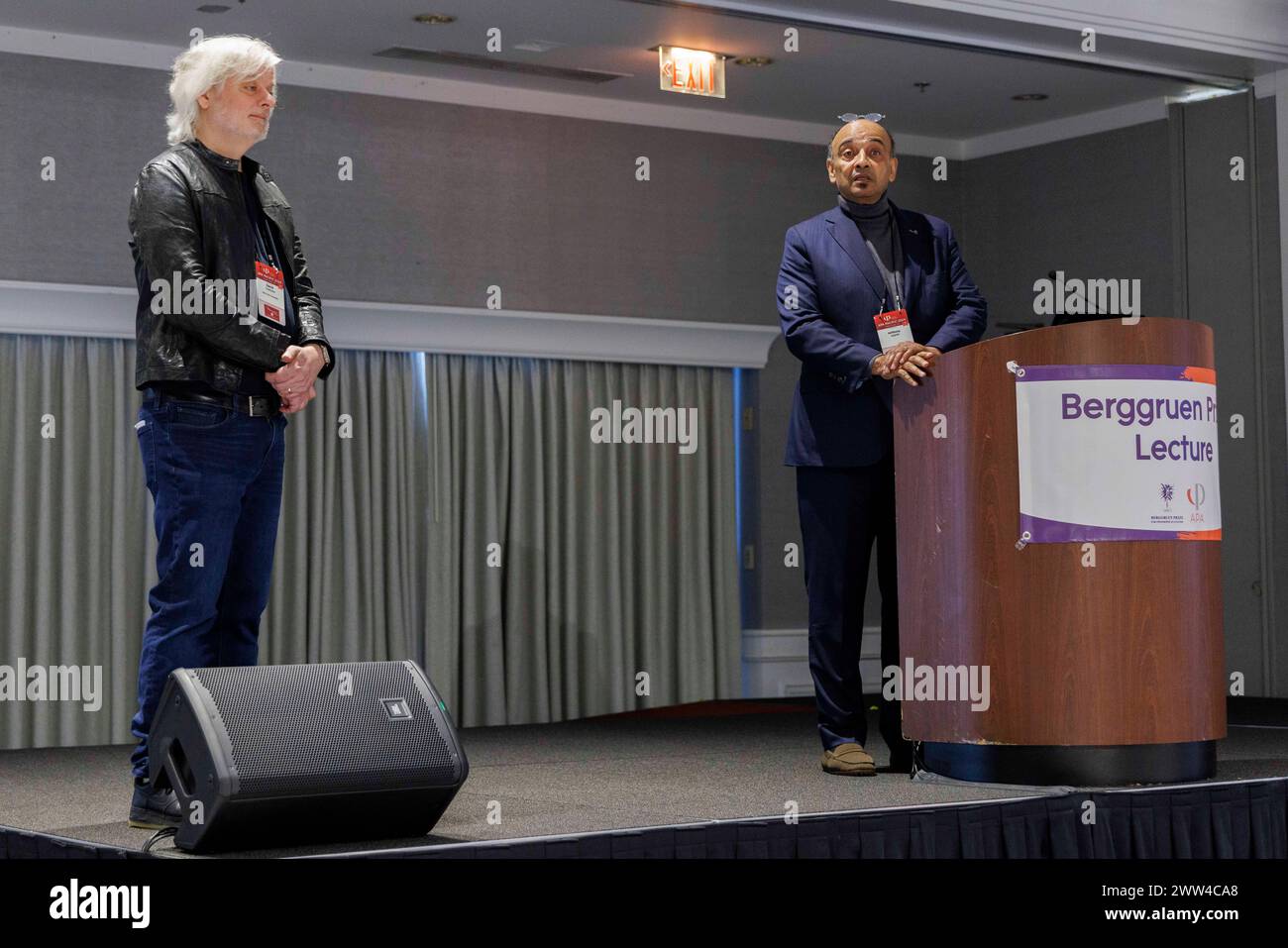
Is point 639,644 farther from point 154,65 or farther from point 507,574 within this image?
point 154,65

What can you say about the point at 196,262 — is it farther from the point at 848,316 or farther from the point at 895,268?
the point at 895,268

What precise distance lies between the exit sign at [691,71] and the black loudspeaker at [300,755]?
3494 millimetres

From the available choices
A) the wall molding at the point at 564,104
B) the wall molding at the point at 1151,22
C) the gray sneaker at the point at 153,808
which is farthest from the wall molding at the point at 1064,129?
the gray sneaker at the point at 153,808

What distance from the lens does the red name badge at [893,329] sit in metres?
3.67

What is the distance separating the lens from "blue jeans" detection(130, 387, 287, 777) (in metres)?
3.00

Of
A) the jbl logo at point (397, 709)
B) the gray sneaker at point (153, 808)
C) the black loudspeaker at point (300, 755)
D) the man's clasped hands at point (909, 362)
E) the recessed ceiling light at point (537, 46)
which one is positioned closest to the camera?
the black loudspeaker at point (300, 755)

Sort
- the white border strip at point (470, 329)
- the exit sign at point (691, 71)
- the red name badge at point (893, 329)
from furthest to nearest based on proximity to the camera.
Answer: the exit sign at point (691, 71), the white border strip at point (470, 329), the red name badge at point (893, 329)

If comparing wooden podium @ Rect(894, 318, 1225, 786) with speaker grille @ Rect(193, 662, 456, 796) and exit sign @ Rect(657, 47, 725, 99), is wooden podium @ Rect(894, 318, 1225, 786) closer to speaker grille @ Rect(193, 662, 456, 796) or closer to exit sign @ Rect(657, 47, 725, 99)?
speaker grille @ Rect(193, 662, 456, 796)

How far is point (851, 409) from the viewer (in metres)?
3.79

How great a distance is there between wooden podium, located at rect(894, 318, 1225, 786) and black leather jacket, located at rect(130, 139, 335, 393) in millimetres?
1399

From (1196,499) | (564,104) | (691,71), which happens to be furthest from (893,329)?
(564,104)

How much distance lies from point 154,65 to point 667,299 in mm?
2129

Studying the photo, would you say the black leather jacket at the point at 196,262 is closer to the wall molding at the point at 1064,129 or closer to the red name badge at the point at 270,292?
the red name badge at the point at 270,292
